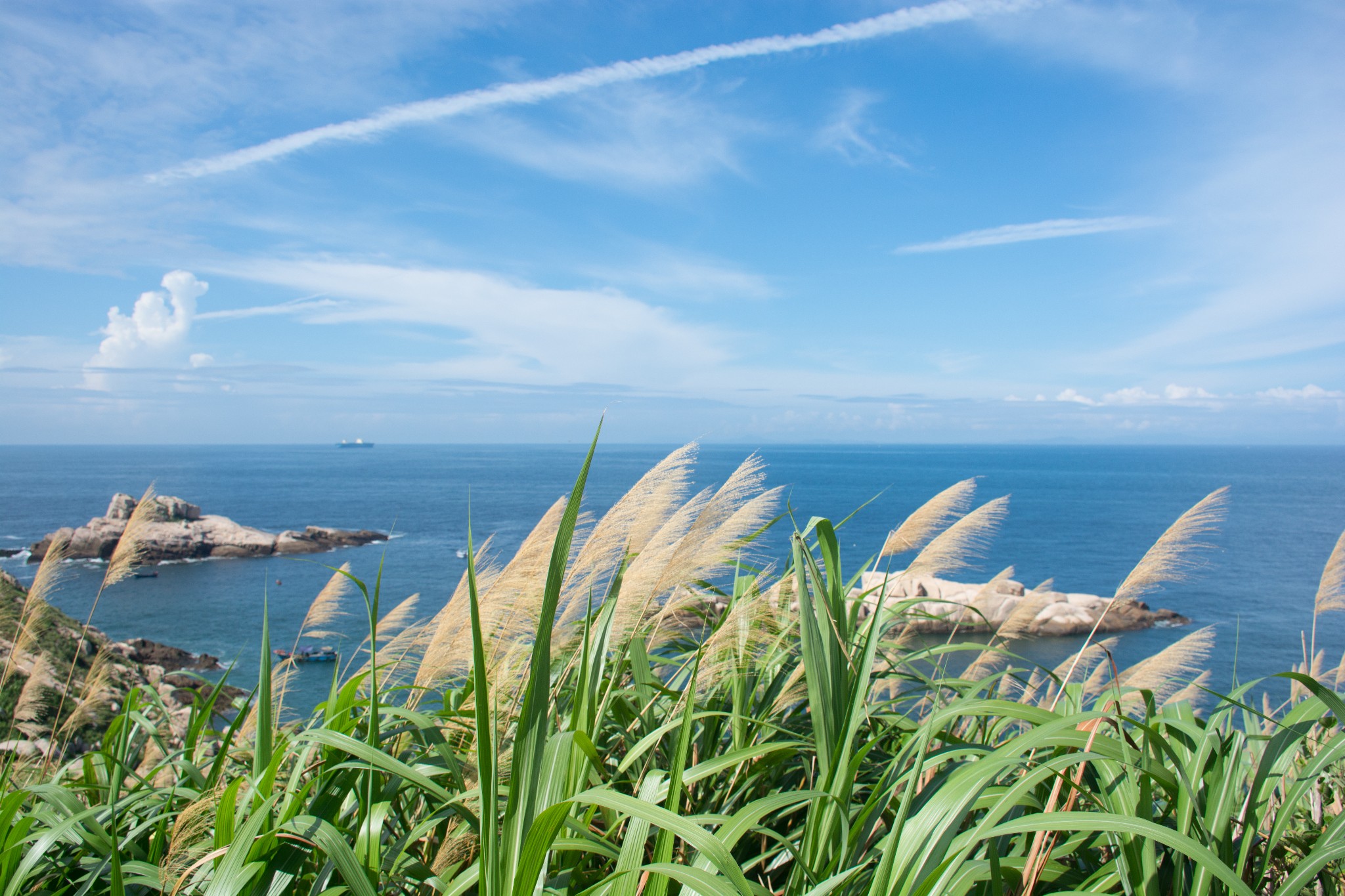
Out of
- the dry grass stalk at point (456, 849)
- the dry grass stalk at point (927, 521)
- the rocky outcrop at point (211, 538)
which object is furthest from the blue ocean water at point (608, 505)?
the rocky outcrop at point (211, 538)

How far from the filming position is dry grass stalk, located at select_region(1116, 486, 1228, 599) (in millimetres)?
1578

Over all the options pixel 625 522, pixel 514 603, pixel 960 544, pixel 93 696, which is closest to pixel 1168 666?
pixel 960 544

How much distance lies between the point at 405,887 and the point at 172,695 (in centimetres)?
1831

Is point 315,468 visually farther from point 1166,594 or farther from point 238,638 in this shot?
point 1166,594

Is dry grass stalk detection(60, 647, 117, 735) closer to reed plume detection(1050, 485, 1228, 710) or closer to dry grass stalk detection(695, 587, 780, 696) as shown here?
dry grass stalk detection(695, 587, 780, 696)

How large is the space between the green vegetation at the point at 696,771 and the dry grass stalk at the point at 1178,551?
0.03ft

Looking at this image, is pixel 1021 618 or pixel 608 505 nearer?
pixel 1021 618

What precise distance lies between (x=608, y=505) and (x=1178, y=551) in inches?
1234

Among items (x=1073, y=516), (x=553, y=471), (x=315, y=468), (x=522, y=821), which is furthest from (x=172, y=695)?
(x=315, y=468)

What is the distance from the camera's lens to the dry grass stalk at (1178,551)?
1578mm

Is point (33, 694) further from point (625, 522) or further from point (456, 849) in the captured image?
point (625, 522)

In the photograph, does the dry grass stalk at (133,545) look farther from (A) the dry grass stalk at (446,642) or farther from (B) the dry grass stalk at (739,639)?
(B) the dry grass stalk at (739,639)

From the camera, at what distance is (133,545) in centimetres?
288

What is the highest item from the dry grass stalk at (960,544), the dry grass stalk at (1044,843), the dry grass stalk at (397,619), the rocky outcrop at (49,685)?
the dry grass stalk at (960,544)
